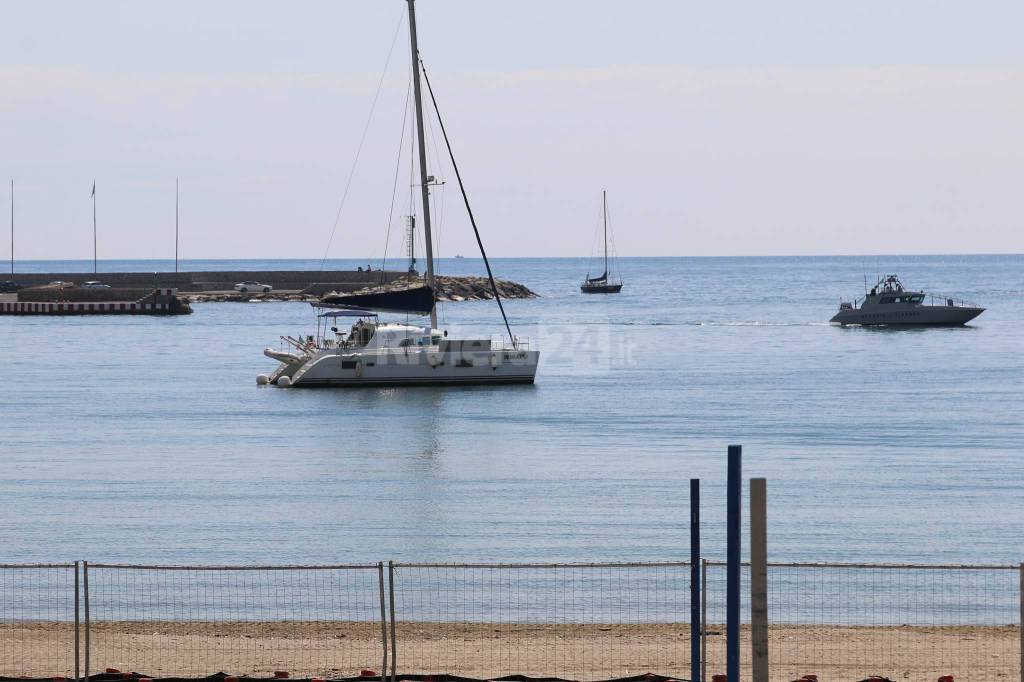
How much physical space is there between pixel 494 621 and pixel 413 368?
4120 cm

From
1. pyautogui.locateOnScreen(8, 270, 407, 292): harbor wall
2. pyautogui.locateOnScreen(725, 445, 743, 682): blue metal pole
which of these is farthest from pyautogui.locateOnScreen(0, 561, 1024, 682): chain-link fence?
pyautogui.locateOnScreen(8, 270, 407, 292): harbor wall

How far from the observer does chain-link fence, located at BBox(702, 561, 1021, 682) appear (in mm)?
17672

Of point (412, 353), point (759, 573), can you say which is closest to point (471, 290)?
point (412, 353)

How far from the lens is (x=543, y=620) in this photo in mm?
21984

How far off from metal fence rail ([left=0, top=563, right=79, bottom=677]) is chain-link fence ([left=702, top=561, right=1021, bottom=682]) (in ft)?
25.7

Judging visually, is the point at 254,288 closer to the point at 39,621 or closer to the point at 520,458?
the point at 520,458

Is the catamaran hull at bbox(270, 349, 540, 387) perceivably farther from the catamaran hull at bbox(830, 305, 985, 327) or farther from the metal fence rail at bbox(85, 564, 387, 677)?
the catamaran hull at bbox(830, 305, 985, 327)

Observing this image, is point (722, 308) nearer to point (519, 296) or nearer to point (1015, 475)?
point (519, 296)

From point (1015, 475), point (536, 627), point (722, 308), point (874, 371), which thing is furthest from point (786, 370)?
point (722, 308)

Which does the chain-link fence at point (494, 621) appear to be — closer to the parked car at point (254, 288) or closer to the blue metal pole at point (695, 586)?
the blue metal pole at point (695, 586)

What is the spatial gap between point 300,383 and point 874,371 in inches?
1172

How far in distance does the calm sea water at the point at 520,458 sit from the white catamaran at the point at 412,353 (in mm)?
913

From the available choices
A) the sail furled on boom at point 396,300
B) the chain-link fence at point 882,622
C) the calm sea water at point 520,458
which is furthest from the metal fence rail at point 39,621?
the sail furled on boom at point 396,300

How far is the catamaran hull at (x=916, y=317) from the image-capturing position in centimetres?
10400
